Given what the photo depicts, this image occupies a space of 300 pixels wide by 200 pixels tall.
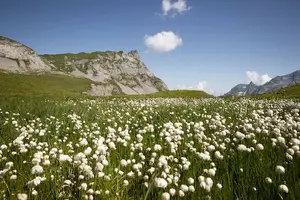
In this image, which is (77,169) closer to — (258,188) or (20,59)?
(258,188)

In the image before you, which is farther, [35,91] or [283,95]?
[35,91]

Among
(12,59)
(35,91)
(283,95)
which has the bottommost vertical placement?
(35,91)

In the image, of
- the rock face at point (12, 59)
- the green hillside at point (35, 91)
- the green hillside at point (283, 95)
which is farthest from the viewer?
the rock face at point (12, 59)

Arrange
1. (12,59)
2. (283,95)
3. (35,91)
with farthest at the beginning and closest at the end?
(12,59), (35,91), (283,95)

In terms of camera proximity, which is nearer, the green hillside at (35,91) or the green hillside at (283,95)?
the green hillside at (283,95)

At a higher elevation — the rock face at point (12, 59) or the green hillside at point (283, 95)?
the rock face at point (12, 59)

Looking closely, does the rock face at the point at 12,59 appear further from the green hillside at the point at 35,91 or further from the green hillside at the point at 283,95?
the green hillside at the point at 283,95

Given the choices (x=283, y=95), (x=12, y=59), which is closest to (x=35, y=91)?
(x=283, y=95)

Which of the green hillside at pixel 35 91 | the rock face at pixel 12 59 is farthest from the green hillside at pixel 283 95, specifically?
the rock face at pixel 12 59

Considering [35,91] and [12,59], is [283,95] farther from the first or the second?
[12,59]

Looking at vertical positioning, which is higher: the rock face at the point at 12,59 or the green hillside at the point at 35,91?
the rock face at the point at 12,59

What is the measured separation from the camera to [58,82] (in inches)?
7013

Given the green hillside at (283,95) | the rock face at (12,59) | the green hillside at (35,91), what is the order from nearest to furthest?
the green hillside at (283,95) → the green hillside at (35,91) → the rock face at (12,59)

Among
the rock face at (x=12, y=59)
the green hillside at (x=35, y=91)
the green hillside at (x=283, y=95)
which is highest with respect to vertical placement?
the rock face at (x=12, y=59)
